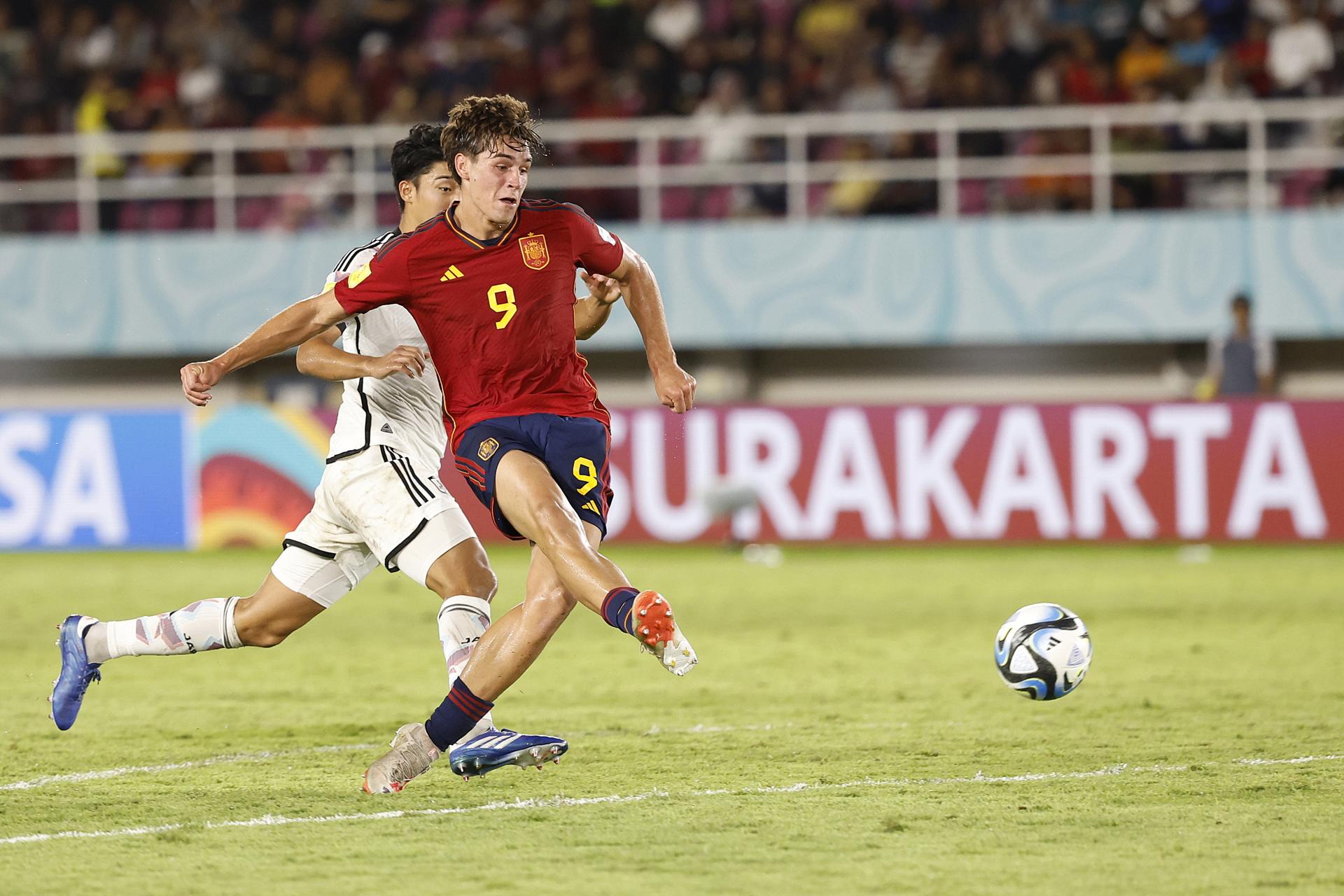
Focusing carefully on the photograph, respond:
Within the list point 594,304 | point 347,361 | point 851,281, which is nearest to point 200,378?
point 347,361

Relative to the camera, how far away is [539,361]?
5992 millimetres

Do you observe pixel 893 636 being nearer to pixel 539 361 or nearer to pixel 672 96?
pixel 539 361

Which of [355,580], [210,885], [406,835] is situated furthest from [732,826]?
[355,580]

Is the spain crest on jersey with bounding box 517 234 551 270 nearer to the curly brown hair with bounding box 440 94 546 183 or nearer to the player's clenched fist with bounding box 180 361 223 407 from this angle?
the curly brown hair with bounding box 440 94 546 183

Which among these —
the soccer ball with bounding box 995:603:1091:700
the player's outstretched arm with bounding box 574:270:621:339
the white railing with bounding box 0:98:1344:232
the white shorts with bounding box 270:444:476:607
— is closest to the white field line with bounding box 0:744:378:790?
the white shorts with bounding box 270:444:476:607

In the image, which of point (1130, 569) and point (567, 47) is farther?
point (567, 47)

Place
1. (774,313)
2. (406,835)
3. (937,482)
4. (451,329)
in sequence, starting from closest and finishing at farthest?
(406,835), (451,329), (937,482), (774,313)

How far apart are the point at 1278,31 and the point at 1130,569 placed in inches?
246

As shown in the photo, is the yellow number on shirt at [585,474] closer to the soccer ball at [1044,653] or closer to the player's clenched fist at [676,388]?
the player's clenched fist at [676,388]

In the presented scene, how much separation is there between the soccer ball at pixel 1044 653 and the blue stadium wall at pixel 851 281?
11.4 meters

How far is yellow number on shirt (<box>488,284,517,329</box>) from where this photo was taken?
593 centimetres

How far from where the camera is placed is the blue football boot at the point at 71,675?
22.4 ft

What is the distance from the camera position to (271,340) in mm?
5883

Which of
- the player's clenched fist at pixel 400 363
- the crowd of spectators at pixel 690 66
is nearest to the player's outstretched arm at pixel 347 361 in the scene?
the player's clenched fist at pixel 400 363
